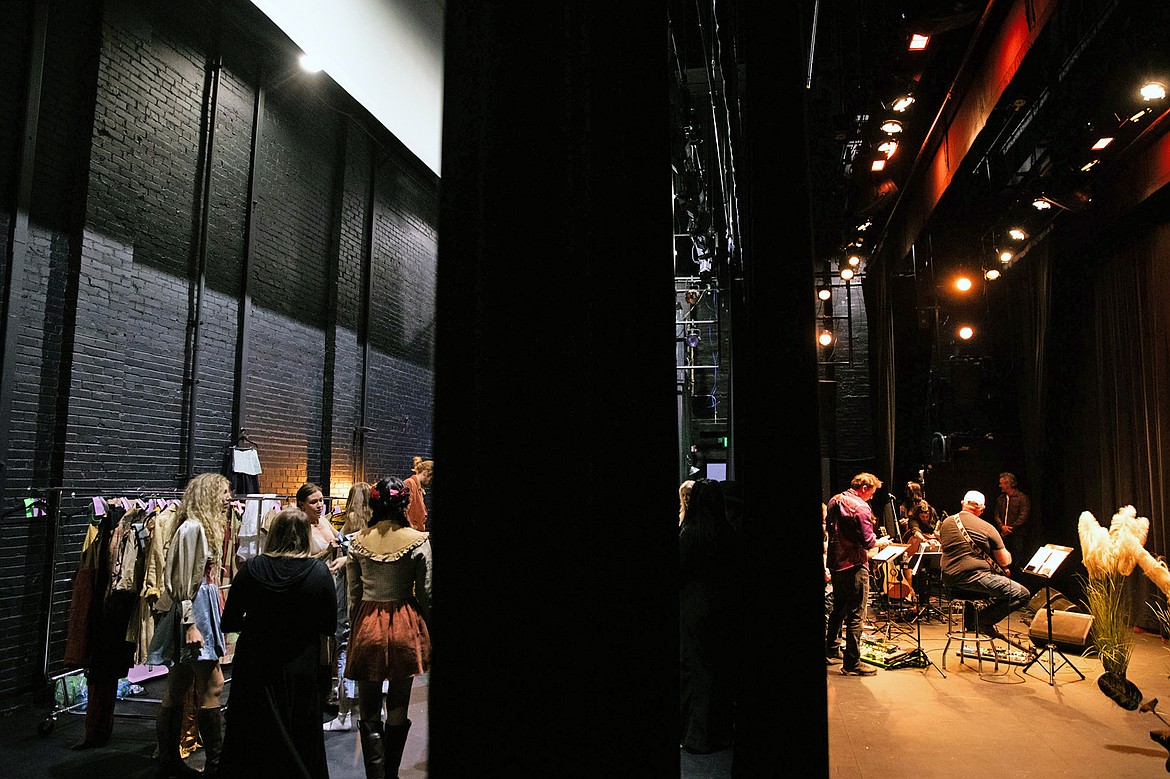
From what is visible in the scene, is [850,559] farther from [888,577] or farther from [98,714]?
[98,714]

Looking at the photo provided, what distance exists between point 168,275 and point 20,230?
142cm

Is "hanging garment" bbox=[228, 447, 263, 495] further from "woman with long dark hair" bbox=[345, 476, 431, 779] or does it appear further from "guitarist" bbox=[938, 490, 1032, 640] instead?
"guitarist" bbox=[938, 490, 1032, 640]

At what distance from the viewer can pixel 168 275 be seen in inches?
Result: 263

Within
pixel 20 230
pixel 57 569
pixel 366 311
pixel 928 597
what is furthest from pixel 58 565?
pixel 928 597

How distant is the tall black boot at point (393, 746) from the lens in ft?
11.5

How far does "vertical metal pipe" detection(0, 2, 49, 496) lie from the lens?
5160 millimetres

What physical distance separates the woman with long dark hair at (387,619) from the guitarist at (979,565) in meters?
5.15

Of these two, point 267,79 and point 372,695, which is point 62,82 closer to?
point 267,79

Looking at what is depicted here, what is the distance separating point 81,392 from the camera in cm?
573

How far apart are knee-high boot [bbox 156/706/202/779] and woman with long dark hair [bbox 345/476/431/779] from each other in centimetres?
108

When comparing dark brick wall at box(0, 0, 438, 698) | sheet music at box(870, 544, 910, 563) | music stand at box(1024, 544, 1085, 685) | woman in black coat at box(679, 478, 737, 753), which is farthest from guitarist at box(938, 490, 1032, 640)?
dark brick wall at box(0, 0, 438, 698)

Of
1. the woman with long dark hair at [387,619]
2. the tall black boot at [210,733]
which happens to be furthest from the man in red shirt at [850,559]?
the tall black boot at [210,733]

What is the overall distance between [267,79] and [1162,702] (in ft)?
34.7

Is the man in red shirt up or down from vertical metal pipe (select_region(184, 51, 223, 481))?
down
